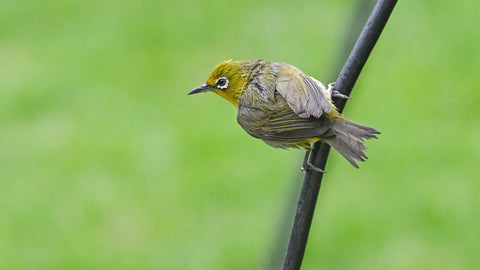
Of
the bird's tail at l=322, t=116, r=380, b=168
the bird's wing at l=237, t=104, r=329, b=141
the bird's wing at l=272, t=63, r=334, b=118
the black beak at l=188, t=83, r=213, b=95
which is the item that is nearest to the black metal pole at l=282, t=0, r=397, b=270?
the bird's tail at l=322, t=116, r=380, b=168

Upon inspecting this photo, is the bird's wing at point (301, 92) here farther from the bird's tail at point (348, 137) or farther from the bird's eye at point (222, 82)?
the bird's eye at point (222, 82)

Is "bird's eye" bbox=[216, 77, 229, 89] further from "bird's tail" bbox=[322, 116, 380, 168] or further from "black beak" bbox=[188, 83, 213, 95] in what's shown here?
"bird's tail" bbox=[322, 116, 380, 168]

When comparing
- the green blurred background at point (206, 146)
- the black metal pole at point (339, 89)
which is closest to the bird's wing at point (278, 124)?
the black metal pole at point (339, 89)

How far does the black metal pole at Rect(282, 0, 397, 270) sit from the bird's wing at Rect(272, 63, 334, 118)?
0.88 m

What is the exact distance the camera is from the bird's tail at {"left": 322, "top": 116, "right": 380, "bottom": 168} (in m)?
2.79

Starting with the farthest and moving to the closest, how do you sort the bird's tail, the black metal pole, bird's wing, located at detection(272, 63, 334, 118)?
1. bird's wing, located at detection(272, 63, 334, 118)
2. the bird's tail
3. the black metal pole

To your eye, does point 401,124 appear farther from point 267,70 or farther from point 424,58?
point 267,70

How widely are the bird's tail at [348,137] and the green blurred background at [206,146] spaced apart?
224cm

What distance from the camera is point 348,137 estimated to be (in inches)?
114

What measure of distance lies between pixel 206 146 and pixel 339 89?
5214mm

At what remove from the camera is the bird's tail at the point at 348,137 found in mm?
2791

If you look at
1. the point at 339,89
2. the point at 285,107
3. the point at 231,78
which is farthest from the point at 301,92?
the point at 339,89

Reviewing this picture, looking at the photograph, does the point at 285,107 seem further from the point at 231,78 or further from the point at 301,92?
the point at 231,78

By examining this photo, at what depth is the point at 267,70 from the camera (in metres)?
3.68
